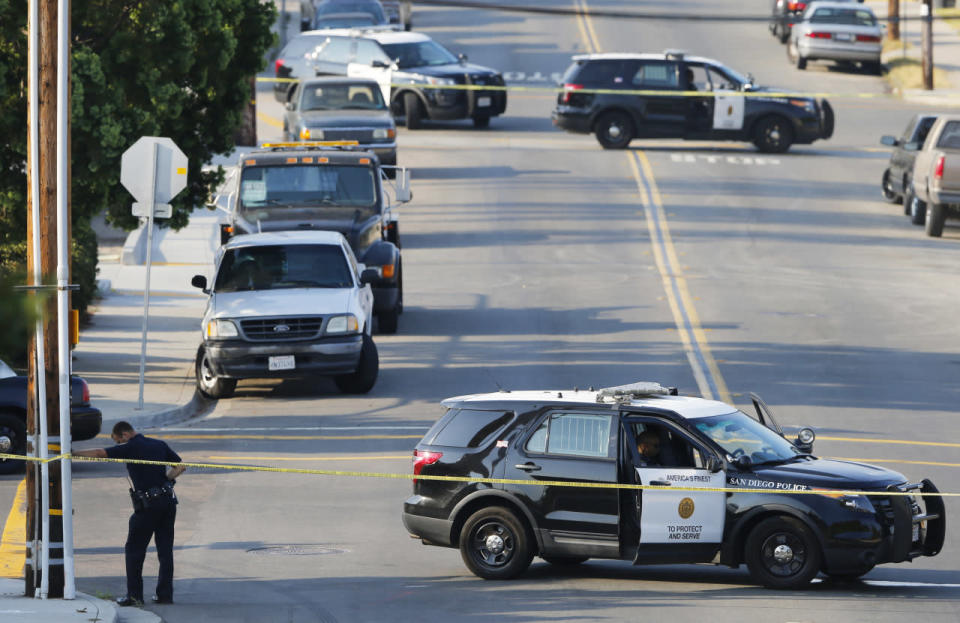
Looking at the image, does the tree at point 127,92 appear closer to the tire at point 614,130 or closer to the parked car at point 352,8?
the tire at point 614,130

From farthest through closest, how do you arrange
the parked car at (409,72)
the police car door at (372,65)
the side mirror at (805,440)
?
the police car door at (372,65)
the parked car at (409,72)
the side mirror at (805,440)

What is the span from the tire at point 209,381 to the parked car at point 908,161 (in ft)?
53.6

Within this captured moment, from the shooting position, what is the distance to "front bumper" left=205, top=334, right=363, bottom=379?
1966cm

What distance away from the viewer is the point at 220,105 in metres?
22.5

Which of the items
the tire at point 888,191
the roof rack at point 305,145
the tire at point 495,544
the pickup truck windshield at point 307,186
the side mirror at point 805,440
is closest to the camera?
the tire at point 495,544

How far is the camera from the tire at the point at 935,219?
1230 inches

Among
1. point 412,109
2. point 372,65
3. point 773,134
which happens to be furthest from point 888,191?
point 372,65

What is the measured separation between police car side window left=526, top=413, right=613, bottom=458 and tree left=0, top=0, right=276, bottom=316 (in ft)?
29.0

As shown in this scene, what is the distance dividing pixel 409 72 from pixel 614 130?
221 inches

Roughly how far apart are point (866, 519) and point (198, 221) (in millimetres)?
23480

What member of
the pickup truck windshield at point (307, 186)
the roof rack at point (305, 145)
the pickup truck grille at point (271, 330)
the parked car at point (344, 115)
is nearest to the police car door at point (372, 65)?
the parked car at point (344, 115)

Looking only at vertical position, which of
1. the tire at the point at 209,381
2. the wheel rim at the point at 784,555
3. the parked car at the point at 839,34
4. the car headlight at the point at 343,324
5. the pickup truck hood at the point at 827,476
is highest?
the parked car at the point at 839,34

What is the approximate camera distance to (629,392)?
1240 centimetres

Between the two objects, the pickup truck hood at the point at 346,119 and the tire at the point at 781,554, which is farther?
the pickup truck hood at the point at 346,119
